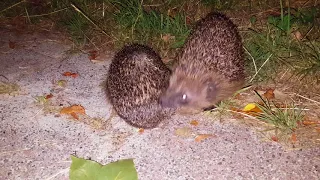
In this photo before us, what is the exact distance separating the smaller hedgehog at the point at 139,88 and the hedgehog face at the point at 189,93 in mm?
92

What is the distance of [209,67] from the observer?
142 inches

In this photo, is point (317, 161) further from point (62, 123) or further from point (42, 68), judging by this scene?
point (42, 68)

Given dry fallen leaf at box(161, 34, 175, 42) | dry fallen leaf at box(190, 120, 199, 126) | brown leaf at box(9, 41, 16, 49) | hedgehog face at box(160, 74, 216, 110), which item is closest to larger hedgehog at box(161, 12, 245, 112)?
hedgehog face at box(160, 74, 216, 110)

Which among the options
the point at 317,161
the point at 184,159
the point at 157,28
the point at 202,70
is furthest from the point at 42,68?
the point at 317,161

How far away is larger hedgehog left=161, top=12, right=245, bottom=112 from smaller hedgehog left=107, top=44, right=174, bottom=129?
0.28 metres

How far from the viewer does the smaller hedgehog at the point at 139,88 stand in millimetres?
3061

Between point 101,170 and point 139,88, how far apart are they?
76 cm

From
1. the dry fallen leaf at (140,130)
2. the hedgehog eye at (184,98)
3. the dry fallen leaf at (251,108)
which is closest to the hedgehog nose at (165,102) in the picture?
the hedgehog eye at (184,98)

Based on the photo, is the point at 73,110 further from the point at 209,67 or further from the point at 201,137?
the point at 209,67

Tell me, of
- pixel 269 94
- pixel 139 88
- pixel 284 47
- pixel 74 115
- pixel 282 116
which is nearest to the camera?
pixel 139 88

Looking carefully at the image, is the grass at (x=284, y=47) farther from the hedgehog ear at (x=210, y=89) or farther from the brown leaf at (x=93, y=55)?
the brown leaf at (x=93, y=55)

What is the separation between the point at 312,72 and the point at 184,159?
194cm

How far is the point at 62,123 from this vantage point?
3.31 m

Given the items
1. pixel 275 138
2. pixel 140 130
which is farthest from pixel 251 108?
pixel 140 130
